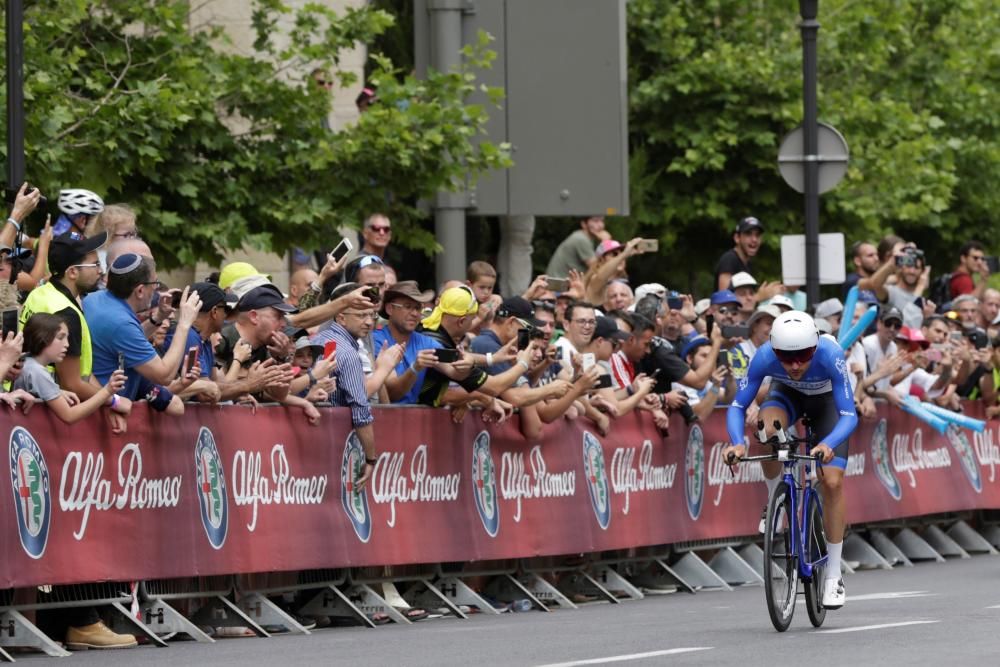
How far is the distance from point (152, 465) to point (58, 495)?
87cm

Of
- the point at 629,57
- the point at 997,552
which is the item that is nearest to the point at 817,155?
the point at 997,552

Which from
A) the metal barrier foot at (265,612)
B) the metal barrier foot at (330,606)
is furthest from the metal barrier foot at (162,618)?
the metal barrier foot at (330,606)

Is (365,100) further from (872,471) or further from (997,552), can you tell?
(997,552)

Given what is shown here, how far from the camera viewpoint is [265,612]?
1566 centimetres

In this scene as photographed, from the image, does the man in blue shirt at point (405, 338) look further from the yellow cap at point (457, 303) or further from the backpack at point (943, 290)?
the backpack at point (943, 290)

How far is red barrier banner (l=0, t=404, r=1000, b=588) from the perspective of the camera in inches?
547

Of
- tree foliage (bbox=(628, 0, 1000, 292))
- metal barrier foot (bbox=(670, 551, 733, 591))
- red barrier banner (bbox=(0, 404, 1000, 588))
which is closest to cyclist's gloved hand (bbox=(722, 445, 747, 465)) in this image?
red barrier banner (bbox=(0, 404, 1000, 588))

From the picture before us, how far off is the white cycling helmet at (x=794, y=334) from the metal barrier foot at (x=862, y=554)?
838 centimetres

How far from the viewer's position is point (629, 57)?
A: 33.5 metres

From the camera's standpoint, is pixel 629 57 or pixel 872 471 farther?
pixel 629 57

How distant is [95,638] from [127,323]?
1694mm

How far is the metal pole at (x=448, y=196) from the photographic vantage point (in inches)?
872

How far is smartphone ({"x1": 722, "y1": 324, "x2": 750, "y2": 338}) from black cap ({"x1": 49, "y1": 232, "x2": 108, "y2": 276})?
24.7ft

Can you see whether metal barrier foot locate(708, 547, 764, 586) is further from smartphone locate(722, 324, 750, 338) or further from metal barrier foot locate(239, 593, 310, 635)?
metal barrier foot locate(239, 593, 310, 635)
